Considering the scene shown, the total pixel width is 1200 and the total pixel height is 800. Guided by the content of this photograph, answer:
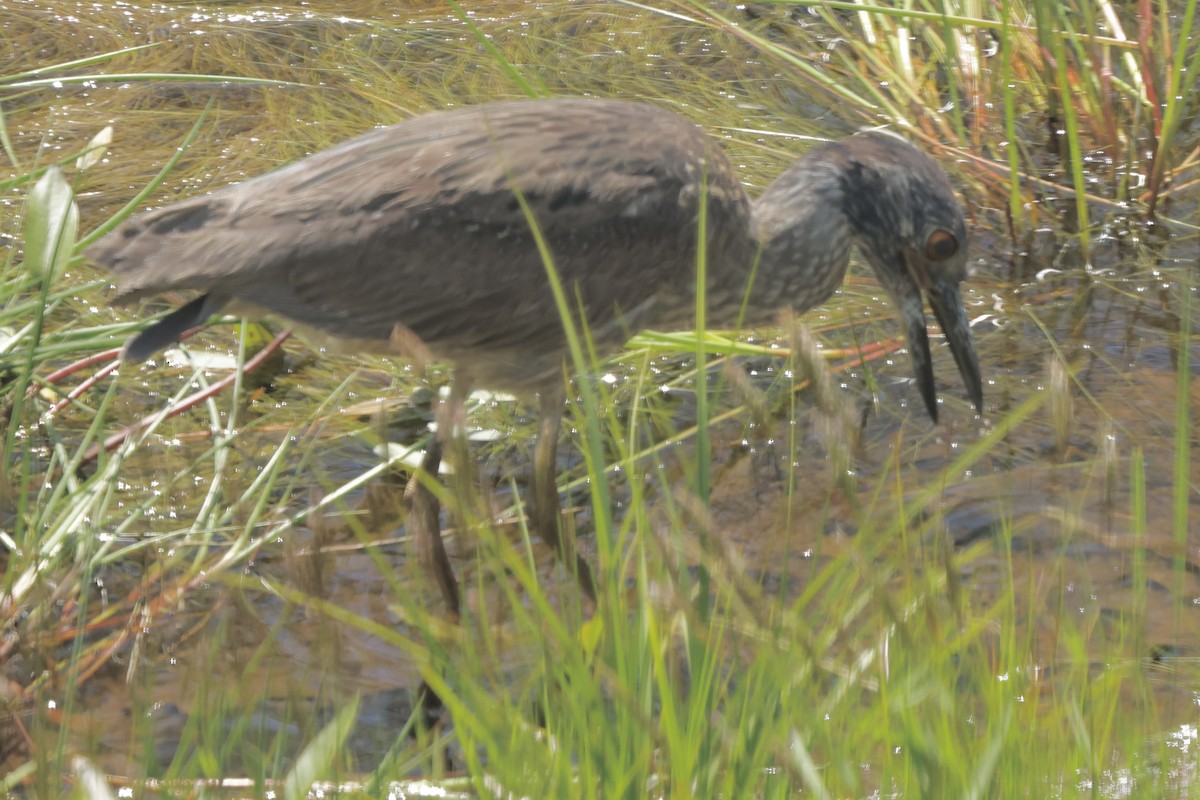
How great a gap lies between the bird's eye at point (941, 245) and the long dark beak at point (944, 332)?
7 cm

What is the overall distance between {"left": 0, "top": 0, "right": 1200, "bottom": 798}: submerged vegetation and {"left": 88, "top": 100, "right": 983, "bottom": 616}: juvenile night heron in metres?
0.19

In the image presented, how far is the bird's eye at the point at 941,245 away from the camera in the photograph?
356 cm

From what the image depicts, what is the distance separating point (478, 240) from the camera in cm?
314

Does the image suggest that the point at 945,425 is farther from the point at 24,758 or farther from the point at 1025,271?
the point at 24,758

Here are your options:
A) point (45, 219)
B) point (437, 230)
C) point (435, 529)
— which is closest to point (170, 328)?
point (45, 219)

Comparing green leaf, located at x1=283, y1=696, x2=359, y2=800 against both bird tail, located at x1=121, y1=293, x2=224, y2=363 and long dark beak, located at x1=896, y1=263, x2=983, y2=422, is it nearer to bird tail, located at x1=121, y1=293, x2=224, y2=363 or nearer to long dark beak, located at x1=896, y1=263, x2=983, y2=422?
bird tail, located at x1=121, y1=293, x2=224, y2=363

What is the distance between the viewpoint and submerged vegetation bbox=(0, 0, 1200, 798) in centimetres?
179

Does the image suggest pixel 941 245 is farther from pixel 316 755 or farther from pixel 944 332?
pixel 316 755

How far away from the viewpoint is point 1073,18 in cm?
499

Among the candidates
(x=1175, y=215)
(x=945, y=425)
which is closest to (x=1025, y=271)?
(x=1175, y=215)

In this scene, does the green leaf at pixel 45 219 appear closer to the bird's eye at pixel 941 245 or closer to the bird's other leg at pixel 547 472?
the bird's other leg at pixel 547 472

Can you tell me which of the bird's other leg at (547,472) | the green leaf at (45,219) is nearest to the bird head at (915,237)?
the bird's other leg at (547,472)

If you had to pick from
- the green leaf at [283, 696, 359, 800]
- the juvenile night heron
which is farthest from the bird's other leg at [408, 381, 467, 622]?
the green leaf at [283, 696, 359, 800]

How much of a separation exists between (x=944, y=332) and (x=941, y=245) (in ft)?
0.76
